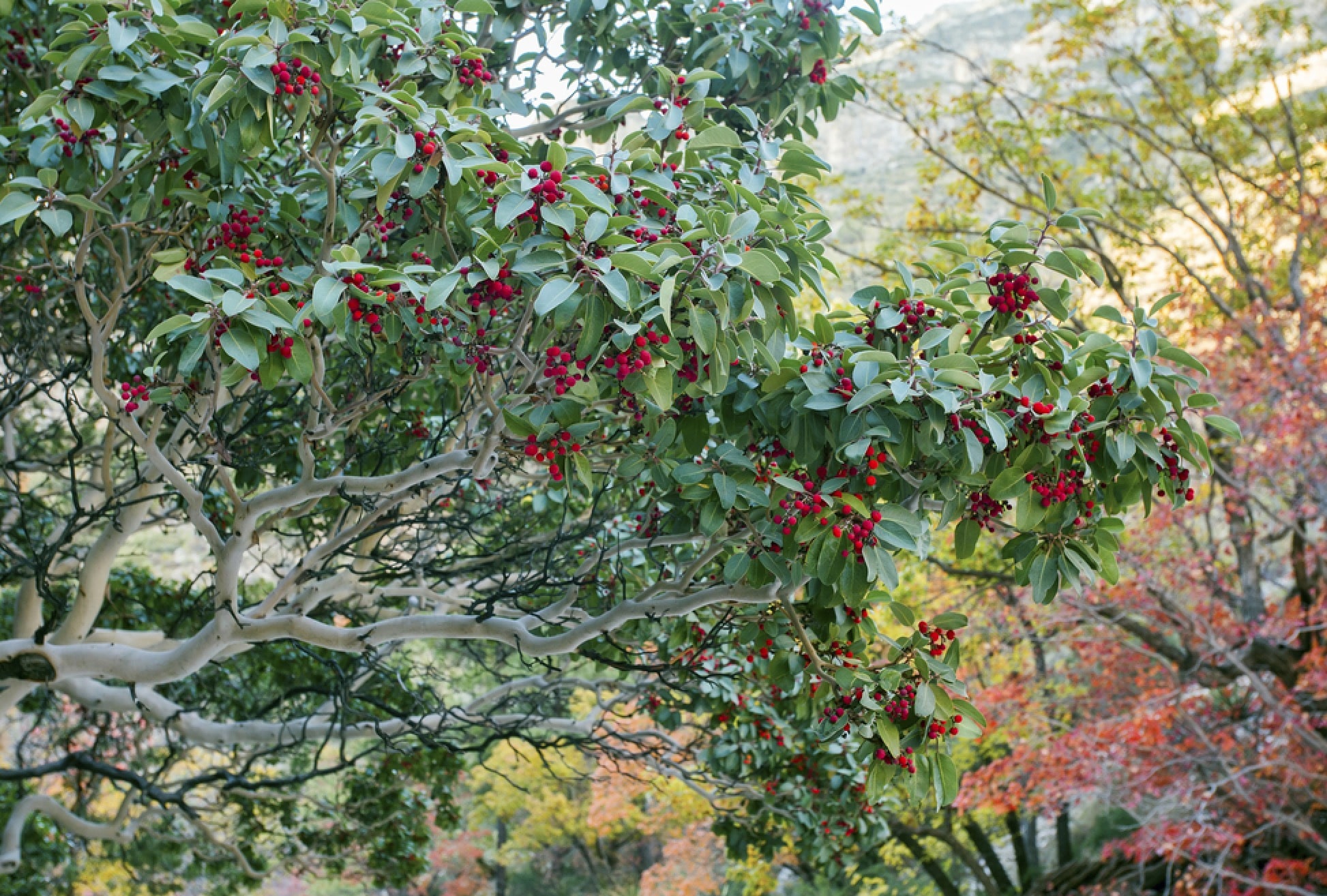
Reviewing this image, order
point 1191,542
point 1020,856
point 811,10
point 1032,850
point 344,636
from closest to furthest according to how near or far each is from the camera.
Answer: point 344,636 < point 811,10 < point 1191,542 < point 1020,856 < point 1032,850

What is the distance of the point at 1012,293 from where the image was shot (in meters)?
2.52

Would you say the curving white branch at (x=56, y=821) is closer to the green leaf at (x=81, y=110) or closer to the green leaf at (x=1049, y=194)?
the green leaf at (x=81, y=110)

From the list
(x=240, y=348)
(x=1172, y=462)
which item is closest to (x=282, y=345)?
(x=240, y=348)

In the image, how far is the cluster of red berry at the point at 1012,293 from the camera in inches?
99.3

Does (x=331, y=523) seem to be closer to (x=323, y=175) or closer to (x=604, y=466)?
(x=604, y=466)

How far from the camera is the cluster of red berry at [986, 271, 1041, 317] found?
8.27 ft

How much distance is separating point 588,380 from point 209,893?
24.6 feet

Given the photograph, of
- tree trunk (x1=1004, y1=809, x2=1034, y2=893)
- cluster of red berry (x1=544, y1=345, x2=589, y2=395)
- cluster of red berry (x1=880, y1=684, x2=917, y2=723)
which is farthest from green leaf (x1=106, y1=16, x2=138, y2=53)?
tree trunk (x1=1004, y1=809, x2=1034, y2=893)

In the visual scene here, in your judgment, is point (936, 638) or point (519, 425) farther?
point (936, 638)

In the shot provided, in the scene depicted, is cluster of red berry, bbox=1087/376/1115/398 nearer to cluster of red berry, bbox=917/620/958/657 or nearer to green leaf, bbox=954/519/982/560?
green leaf, bbox=954/519/982/560

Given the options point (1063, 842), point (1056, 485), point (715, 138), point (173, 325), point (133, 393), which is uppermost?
point (715, 138)

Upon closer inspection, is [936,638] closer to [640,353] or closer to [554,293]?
[640,353]

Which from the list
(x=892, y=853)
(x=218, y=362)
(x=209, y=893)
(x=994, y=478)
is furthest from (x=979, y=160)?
(x=209, y=893)

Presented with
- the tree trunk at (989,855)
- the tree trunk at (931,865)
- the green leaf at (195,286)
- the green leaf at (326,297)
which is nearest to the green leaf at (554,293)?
the green leaf at (326,297)
